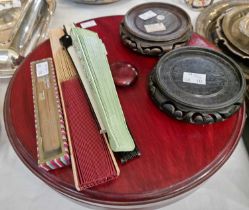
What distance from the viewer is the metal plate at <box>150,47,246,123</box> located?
0.56 meters

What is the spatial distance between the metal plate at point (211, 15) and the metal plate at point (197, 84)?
0.31 m

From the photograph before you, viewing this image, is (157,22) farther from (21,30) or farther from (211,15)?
(21,30)

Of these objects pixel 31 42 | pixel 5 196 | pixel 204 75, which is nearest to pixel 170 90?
pixel 204 75

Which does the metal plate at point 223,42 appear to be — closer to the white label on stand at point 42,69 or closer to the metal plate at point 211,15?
the metal plate at point 211,15

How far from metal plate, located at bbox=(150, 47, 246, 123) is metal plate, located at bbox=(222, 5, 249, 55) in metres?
0.27

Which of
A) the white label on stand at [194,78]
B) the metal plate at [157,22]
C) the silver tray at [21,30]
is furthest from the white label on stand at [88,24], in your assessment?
the white label on stand at [194,78]

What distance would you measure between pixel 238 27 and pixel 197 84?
44 centimetres

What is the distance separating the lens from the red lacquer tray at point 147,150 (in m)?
0.50

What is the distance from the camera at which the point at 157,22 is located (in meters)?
0.75

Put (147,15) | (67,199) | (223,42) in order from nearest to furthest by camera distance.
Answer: (67,199) → (147,15) → (223,42)

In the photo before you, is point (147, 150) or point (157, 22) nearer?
point (147, 150)

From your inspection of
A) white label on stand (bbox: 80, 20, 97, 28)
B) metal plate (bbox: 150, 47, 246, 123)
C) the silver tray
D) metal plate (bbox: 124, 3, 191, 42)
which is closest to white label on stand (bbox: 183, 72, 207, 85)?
metal plate (bbox: 150, 47, 246, 123)

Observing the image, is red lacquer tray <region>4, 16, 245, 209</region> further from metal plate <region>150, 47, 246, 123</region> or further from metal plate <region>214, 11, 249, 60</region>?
metal plate <region>214, 11, 249, 60</region>

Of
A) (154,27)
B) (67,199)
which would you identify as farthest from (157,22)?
(67,199)
